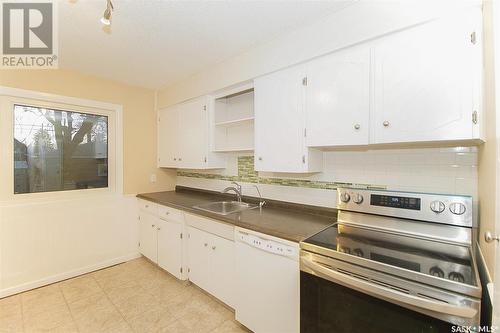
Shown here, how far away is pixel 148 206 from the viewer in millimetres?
2945

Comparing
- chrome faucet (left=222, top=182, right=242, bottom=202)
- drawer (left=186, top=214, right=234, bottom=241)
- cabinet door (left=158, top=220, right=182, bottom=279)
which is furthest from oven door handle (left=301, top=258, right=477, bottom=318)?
cabinet door (left=158, top=220, right=182, bottom=279)

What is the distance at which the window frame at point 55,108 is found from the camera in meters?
2.28

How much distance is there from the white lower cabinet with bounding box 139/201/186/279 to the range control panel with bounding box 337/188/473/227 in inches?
64.6

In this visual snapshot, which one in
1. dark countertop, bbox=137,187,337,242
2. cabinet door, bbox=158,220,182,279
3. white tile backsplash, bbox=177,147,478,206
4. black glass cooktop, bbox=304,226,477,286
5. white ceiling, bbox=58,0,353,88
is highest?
white ceiling, bbox=58,0,353,88

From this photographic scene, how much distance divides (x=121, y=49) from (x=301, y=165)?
6.29 feet

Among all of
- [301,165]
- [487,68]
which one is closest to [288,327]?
[301,165]

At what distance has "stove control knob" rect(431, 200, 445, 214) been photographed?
135cm

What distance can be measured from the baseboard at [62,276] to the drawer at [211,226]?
1.38 metres

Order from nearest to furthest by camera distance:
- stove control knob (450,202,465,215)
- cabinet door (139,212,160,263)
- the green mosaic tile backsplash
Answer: stove control knob (450,202,465,215), the green mosaic tile backsplash, cabinet door (139,212,160,263)

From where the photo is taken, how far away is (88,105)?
109 inches

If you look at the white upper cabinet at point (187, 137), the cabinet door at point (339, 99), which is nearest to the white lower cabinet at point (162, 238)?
the white upper cabinet at point (187, 137)

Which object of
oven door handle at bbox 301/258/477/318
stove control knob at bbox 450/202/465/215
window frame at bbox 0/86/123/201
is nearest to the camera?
oven door handle at bbox 301/258/477/318

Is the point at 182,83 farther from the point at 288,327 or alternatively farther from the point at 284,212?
the point at 288,327

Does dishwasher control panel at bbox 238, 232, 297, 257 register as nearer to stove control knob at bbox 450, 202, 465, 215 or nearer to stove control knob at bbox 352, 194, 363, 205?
stove control knob at bbox 352, 194, 363, 205
